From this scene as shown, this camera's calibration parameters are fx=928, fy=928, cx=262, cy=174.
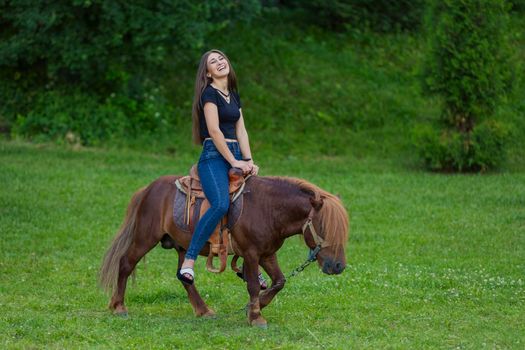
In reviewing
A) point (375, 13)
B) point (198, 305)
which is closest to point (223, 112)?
point (198, 305)

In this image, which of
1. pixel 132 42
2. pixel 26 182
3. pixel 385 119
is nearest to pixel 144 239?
pixel 26 182

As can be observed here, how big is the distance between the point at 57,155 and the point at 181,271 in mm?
11504

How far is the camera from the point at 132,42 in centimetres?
2028

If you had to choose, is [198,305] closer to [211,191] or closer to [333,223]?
[211,191]

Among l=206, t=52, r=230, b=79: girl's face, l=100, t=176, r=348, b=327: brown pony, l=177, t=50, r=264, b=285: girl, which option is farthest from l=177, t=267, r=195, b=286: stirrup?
l=206, t=52, r=230, b=79: girl's face

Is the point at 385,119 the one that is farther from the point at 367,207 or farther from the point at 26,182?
the point at 26,182

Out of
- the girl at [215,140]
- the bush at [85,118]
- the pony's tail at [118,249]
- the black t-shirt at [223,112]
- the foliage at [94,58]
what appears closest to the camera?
the girl at [215,140]

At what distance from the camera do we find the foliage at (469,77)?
18.2 meters

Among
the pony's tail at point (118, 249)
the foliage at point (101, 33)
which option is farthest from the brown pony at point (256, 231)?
the foliage at point (101, 33)

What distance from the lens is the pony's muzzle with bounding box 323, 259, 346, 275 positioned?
7.82 metres

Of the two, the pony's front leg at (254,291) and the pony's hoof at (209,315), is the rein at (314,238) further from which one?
the pony's hoof at (209,315)

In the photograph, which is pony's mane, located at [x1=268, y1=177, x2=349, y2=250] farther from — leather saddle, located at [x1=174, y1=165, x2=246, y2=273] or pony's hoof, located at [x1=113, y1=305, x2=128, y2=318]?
pony's hoof, located at [x1=113, y1=305, x2=128, y2=318]

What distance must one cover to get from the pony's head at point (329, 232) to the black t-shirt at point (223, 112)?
1.07m

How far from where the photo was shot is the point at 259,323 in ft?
26.5
